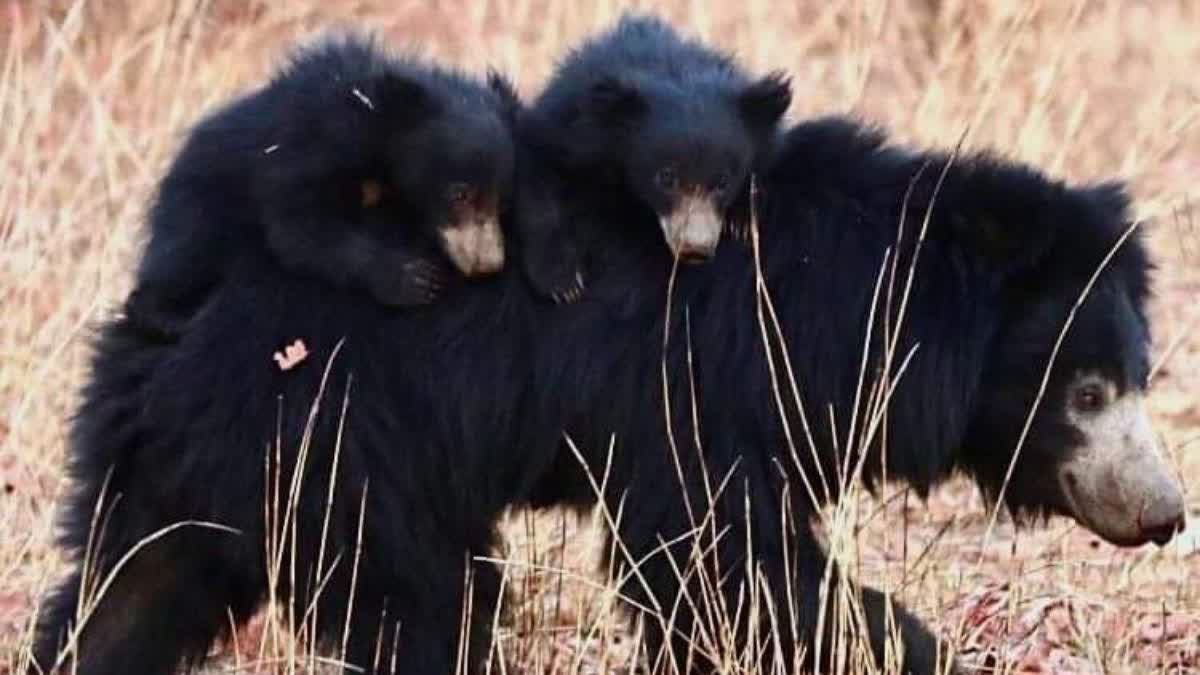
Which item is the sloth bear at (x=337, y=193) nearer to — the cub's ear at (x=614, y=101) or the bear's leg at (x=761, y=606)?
the cub's ear at (x=614, y=101)

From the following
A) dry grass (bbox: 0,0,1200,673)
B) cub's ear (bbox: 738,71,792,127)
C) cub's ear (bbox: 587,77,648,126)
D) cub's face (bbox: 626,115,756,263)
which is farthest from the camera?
dry grass (bbox: 0,0,1200,673)

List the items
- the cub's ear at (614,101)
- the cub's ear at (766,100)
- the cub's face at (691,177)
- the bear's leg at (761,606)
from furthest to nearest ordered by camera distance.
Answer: the cub's ear at (766,100) < the cub's ear at (614,101) < the cub's face at (691,177) < the bear's leg at (761,606)

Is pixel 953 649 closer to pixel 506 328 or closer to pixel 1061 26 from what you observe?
pixel 506 328

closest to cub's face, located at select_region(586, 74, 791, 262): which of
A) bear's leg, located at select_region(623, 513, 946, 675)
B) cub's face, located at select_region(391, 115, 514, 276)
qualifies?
cub's face, located at select_region(391, 115, 514, 276)

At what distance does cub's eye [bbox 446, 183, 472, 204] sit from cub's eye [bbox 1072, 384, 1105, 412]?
1.38m

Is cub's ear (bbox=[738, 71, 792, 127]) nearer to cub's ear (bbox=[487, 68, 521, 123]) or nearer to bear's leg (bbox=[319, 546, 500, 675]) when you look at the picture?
cub's ear (bbox=[487, 68, 521, 123])

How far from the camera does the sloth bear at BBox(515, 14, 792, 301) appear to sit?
529 centimetres

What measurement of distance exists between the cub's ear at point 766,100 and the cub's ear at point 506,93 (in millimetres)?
514

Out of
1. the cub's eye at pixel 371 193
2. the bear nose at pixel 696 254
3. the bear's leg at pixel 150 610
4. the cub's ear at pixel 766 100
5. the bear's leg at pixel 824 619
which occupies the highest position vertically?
the cub's ear at pixel 766 100

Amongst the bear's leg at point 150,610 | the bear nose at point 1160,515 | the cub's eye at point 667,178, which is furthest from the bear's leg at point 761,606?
the bear's leg at point 150,610

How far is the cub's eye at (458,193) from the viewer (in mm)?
5203

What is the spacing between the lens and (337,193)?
5207 millimetres

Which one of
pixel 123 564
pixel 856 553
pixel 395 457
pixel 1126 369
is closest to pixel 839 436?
pixel 856 553

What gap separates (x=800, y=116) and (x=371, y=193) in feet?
14.3
